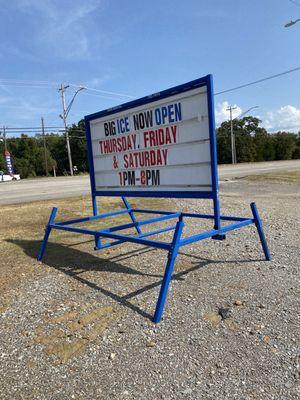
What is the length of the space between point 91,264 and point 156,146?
76.5 inches

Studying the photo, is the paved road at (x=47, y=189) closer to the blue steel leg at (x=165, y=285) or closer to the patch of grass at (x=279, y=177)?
the patch of grass at (x=279, y=177)

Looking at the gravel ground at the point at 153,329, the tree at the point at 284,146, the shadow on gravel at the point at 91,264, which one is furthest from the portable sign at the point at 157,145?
the tree at the point at 284,146

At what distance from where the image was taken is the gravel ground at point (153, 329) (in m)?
2.63

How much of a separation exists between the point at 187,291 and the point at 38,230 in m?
4.91

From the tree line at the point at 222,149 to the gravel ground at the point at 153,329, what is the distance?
62008 millimetres

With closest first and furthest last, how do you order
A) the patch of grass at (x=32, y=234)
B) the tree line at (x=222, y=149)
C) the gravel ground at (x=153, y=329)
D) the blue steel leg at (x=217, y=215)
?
1. the gravel ground at (x=153, y=329)
2. the blue steel leg at (x=217, y=215)
3. the patch of grass at (x=32, y=234)
4. the tree line at (x=222, y=149)

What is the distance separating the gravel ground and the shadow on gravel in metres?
0.02

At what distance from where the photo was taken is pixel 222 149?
227ft

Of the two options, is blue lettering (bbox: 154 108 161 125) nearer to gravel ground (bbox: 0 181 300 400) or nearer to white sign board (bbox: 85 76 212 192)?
white sign board (bbox: 85 76 212 192)

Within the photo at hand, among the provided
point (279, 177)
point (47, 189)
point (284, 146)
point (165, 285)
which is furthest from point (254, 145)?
point (165, 285)

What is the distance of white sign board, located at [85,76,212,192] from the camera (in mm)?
4328

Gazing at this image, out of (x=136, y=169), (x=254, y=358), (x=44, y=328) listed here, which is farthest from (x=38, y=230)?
(x=254, y=358)

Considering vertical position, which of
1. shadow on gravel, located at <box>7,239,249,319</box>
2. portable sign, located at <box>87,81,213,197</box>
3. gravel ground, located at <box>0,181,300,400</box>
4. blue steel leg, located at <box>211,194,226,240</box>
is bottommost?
gravel ground, located at <box>0,181,300,400</box>

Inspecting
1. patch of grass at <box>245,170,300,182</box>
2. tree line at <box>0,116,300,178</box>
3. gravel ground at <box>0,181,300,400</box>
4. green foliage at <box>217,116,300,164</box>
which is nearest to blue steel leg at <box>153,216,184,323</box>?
gravel ground at <box>0,181,300,400</box>
